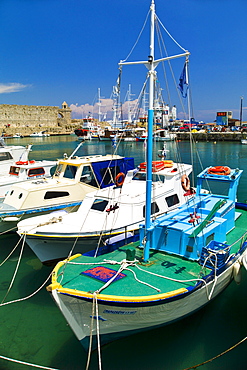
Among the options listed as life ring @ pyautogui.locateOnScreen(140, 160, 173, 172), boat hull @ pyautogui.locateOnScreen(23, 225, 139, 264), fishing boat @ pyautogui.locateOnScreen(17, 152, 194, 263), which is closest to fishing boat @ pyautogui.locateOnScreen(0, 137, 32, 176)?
fishing boat @ pyautogui.locateOnScreen(17, 152, 194, 263)

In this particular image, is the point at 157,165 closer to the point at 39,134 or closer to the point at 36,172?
the point at 36,172

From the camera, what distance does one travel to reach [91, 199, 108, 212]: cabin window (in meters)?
12.0

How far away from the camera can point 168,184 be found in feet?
42.7

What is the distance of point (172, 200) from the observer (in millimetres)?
13180

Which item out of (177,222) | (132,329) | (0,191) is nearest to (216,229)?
(177,222)

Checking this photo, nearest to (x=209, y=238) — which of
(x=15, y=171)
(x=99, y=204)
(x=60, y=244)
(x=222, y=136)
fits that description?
(x=99, y=204)

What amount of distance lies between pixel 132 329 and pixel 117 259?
197 cm

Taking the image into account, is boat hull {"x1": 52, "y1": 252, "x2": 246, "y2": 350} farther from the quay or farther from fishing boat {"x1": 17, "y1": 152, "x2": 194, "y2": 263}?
the quay

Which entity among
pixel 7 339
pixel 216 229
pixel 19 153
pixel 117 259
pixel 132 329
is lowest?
pixel 7 339

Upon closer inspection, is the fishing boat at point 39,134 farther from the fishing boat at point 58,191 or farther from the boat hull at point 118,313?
the boat hull at point 118,313

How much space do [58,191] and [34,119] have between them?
11615cm

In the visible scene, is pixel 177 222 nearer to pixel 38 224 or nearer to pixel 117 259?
pixel 117 259

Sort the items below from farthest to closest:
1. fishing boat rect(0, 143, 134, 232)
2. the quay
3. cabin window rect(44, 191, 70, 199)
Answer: the quay
cabin window rect(44, 191, 70, 199)
fishing boat rect(0, 143, 134, 232)

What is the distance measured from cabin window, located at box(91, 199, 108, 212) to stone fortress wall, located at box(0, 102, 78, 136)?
102 meters
